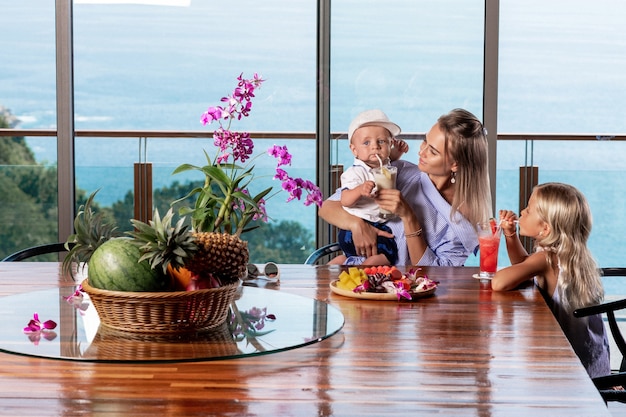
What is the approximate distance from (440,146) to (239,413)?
2078mm

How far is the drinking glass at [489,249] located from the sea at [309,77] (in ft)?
5.99

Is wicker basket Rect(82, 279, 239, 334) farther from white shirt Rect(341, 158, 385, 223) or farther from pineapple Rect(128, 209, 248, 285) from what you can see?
white shirt Rect(341, 158, 385, 223)

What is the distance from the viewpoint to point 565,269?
2623 mm

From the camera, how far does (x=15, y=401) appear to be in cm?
151

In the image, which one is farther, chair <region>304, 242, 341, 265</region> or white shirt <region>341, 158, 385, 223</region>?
white shirt <region>341, 158, 385, 223</region>

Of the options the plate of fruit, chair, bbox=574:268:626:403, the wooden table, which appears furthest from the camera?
the plate of fruit

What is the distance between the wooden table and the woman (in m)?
1.14

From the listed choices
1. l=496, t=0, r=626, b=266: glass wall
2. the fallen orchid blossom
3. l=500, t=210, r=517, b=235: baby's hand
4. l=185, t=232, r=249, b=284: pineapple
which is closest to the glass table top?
the fallen orchid blossom

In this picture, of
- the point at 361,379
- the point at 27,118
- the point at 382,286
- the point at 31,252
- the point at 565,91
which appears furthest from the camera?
the point at 27,118

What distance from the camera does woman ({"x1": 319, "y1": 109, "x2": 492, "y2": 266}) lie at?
3.28m

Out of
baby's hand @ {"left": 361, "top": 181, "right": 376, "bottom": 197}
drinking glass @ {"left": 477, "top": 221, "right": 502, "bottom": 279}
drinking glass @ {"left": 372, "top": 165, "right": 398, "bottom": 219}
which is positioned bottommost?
drinking glass @ {"left": 477, "top": 221, "right": 502, "bottom": 279}

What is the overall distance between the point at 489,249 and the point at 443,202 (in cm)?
70

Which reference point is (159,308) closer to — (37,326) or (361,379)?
(37,326)

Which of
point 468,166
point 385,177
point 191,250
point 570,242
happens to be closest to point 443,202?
point 468,166
